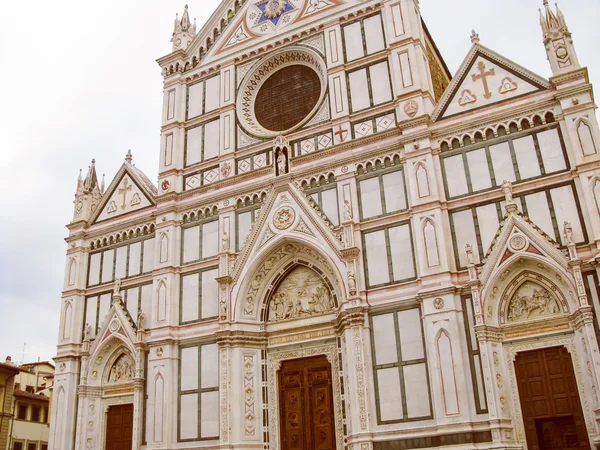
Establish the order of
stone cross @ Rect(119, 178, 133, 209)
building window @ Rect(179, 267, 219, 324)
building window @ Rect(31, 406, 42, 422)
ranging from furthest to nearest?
building window @ Rect(31, 406, 42, 422), stone cross @ Rect(119, 178, 133, 209), building window @ Rect(179, 267, 219, 324)

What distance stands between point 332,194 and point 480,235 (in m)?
4.96

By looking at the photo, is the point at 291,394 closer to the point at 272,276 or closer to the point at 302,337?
the point at 302,337

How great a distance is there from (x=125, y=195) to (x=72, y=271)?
355 centimetres

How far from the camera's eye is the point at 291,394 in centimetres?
1917

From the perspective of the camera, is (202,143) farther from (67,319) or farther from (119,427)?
(119,427)

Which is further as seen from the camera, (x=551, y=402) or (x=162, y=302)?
(x=162, y=302)

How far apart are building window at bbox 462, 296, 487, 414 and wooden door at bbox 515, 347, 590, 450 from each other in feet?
3.10

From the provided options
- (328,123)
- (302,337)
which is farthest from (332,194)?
(302,337)

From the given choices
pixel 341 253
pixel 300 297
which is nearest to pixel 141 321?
pixel 300 297

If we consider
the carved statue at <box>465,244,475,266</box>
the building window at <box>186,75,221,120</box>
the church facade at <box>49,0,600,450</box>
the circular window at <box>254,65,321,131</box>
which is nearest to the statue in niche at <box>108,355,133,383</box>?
the church facade at <box>49,0,600,450</box>

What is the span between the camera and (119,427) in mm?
21359

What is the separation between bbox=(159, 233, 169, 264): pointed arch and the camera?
2195 centimetres

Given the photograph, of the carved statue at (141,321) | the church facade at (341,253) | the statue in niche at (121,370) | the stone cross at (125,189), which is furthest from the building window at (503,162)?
the stone cross at (125,189)

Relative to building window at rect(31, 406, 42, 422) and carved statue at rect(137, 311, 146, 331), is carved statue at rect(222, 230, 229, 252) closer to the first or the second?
carved statue at rect(137, 311, 146, 331)
